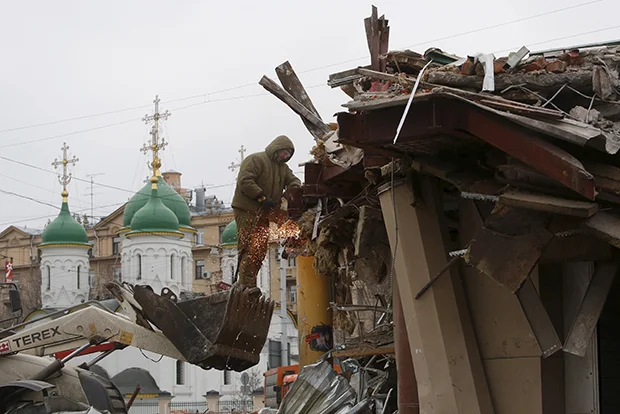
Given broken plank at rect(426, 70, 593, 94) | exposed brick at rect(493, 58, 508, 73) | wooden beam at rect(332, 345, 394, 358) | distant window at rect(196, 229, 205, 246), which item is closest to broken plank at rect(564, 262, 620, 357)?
broken plank at rect(426, 70, 593, 94)

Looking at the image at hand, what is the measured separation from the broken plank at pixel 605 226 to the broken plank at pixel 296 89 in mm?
5863

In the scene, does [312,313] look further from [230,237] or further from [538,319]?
[230,237]

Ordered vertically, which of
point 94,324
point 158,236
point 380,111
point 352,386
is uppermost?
point 158,236

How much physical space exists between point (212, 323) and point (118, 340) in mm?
1426

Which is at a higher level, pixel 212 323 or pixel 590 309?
pixel 212 323

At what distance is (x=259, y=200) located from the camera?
15.7m

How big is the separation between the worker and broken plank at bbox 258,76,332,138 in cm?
160

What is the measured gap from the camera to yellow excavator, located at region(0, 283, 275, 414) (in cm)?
1429

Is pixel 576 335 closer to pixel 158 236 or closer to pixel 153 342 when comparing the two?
pixel 153 342

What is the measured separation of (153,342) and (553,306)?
6.47m

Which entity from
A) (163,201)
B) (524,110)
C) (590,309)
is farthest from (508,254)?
(163,201)

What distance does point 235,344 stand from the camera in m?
14.5

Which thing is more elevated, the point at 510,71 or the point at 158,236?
the point at 158,236

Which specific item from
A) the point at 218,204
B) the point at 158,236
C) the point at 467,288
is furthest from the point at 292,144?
the point at 218,204
